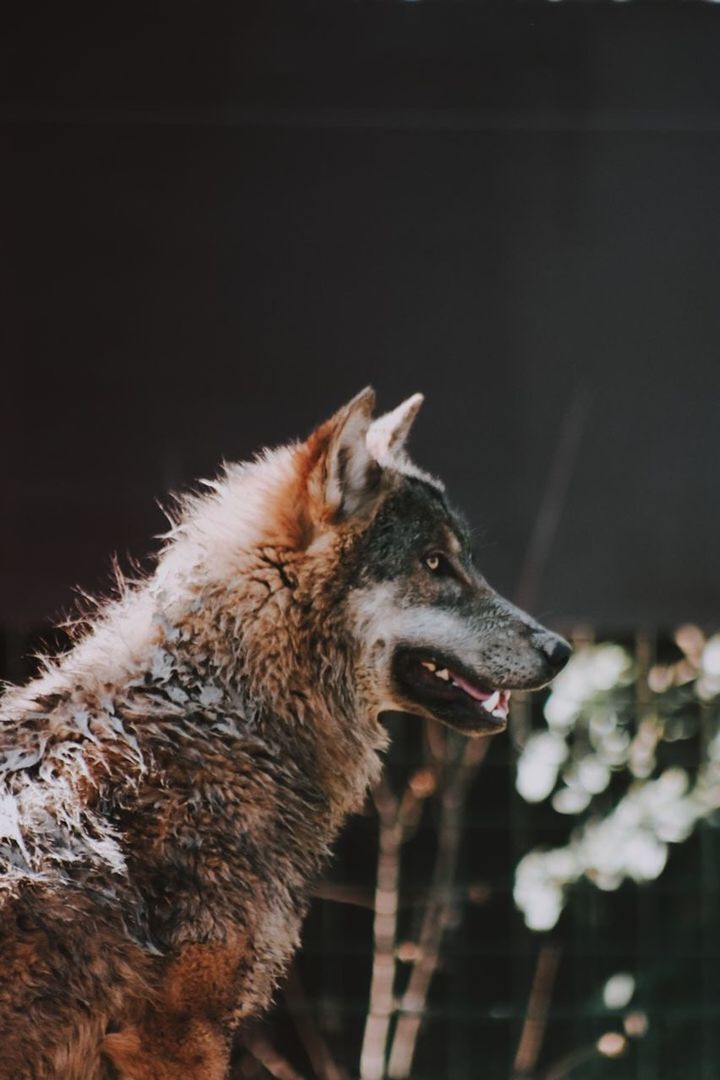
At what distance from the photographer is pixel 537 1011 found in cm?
629

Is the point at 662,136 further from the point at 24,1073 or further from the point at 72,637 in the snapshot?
the point at 24,1073

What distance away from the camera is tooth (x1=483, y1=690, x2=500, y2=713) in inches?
135

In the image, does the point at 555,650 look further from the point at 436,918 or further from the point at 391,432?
the point at 436,918

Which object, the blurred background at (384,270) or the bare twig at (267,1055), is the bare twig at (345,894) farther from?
the blurred background at (384,270)

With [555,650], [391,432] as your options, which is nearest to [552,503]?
[391,432]

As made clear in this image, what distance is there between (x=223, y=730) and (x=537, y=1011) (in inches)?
152

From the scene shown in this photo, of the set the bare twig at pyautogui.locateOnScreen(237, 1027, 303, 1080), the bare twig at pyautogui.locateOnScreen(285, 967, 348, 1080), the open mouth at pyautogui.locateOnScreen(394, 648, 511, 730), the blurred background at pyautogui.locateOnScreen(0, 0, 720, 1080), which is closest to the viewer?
the open mouth at pyautogui.locateOnScreen(394, 648, 511, 730)

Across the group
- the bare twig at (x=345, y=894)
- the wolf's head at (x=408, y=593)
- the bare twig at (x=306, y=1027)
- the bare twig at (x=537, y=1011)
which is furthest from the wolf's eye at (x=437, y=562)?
the bare twig at (x=537, y=1011)

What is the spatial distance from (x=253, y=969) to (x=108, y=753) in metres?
0.56

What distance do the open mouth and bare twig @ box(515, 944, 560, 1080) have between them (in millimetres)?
3312

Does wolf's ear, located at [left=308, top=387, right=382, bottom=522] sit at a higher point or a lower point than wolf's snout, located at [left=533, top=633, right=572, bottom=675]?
higher

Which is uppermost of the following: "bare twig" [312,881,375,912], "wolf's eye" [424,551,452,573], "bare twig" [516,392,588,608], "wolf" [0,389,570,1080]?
"bare twig" [516,392,588,608]

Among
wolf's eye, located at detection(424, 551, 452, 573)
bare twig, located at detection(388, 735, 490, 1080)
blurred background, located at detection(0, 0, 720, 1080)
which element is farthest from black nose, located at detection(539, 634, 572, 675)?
bare twig, located at detection(388, 735, 490, 1080)

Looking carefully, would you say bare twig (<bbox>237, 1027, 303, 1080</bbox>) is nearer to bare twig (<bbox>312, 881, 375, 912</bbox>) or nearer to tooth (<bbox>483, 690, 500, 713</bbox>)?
bare twig (<bbox>312, 881, 375, 912</bbox>)
